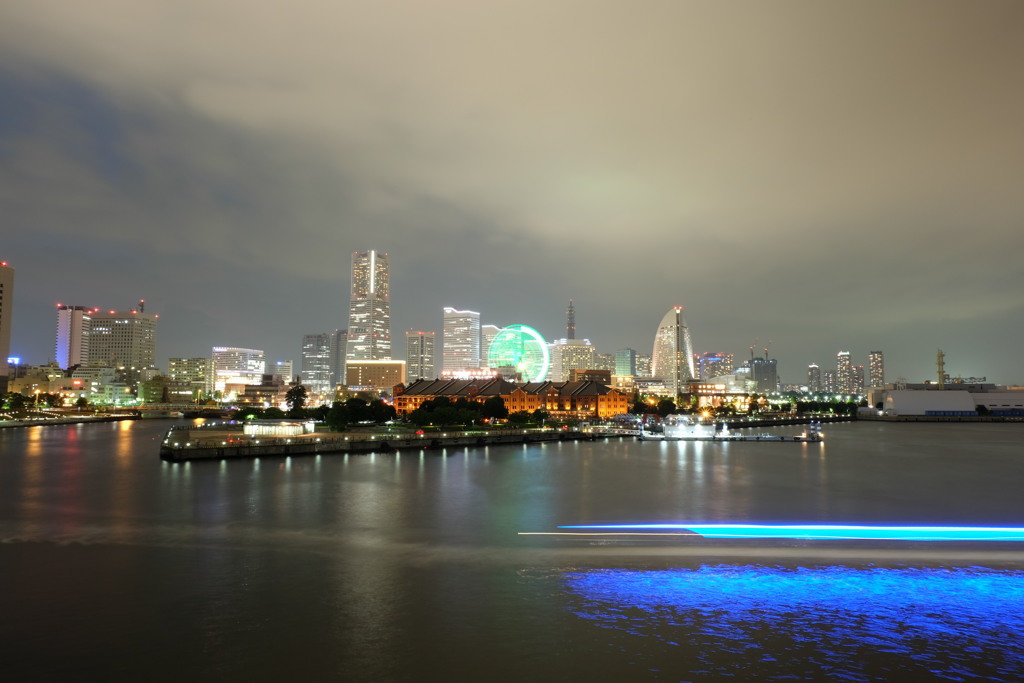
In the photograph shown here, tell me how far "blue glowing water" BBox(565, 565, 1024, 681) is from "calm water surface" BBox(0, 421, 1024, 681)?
0.08 m

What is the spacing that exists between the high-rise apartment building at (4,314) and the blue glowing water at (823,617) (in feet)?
511

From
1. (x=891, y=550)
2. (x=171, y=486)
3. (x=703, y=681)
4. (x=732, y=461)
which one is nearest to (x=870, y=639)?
(x=703, y=681)

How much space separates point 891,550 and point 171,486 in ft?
119

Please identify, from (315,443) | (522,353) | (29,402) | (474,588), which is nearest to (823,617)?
(474,588)

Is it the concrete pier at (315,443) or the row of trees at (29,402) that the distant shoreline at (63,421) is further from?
the concrete pier at (315,443)

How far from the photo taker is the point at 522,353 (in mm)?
176375

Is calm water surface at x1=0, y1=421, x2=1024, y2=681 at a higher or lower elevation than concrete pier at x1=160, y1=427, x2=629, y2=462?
lower

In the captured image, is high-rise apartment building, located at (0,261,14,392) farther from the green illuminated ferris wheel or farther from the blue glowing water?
the blue glowing water

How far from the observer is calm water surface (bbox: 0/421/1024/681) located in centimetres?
1421

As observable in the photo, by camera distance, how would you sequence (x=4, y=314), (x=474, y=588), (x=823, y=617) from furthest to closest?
1. (x=4, y=314)
2. (x=474, y=588)
3. (x=823, y=617)

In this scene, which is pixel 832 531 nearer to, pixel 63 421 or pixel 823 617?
pixel 823 617

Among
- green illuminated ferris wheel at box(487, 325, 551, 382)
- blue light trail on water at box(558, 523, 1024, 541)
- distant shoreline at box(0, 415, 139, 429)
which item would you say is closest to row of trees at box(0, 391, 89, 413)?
distant shoreline at box(0, 415, 139, 429)

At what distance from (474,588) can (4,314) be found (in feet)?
522

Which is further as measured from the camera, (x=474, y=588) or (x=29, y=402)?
(x=29, y=402)
